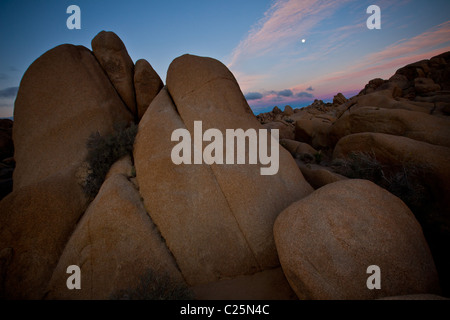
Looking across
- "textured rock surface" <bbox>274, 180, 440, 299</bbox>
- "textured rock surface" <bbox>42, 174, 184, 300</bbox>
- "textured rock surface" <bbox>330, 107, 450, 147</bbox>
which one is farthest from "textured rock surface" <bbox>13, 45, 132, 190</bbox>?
"textured rock surface" <bbox>330, 107, 450, 147</bbox>

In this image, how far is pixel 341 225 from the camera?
385 cm

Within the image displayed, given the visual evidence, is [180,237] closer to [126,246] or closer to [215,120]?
[126,246]

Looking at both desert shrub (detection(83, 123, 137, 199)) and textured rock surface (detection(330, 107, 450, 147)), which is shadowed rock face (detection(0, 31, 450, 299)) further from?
desert shrub (detection(83, 123, 137, 199))

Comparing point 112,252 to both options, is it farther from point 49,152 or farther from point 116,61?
point 116,61

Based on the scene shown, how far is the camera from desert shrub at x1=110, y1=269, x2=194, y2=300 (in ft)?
13.1

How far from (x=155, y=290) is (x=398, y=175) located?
806 cm

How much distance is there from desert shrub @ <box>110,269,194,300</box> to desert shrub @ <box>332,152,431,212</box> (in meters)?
6.88

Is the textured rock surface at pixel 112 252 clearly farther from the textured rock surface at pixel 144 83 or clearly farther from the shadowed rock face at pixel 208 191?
the textured rock surface at pixel 144 83

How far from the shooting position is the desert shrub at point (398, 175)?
17.8 feet

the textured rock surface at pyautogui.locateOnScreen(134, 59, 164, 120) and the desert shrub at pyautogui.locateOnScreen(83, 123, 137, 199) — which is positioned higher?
the textured rock surface at pyautogui.locateOnScreen(134, 59, 164, 120)

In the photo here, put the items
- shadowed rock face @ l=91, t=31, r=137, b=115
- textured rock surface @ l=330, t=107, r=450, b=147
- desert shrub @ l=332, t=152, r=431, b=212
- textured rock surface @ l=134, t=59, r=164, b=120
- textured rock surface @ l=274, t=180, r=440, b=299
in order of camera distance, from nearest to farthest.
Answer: textured rock surface @ l=274, t=180, r=440, b=299
desert shrub @ l=332, t=152, r=431, b=212
textured rock surface @ l=330, t=107, r=450, b=147
shadowed rock face @ l=91, t=31, r=137, b=115
textured rock surface @ l=134, t=59, r=164, b=120

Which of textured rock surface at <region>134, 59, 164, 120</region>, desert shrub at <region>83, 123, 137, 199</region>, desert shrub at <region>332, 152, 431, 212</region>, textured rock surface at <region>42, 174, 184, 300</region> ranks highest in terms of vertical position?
textured rock surface at <region>134, 59, 164, 120</region>

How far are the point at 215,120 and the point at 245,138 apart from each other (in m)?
1.28
